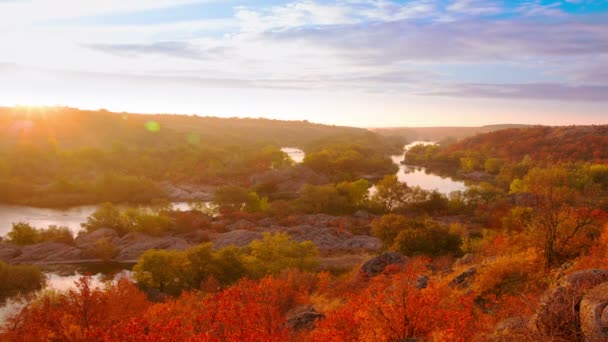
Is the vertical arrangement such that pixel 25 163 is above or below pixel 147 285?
above

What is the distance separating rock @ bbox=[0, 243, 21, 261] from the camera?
1603 inches

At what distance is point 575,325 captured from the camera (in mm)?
9391

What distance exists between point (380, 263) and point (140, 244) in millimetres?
27020

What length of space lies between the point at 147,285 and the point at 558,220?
26.4 metres

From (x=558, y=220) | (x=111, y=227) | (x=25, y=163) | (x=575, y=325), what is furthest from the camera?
(x=25, y=163)

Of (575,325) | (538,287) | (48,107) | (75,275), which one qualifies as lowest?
(75,275)

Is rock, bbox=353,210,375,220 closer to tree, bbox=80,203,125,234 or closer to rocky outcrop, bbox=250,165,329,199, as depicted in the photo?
rocky outcrop, bbox=250,165,329,199

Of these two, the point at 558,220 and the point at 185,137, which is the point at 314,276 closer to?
the point at 558,220

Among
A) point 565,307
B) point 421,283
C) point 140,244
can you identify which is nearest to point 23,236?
point 140,244

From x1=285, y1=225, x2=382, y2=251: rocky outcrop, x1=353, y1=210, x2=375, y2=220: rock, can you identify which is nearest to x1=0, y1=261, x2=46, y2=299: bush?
x1=285, y1=225, x2=382, y2=251: rocky outcrop

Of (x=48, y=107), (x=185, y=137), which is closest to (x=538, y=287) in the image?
(x=185, y=137)

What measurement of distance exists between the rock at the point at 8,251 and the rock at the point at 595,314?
4541cm

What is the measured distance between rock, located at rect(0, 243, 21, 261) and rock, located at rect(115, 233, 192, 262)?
879 centimetres

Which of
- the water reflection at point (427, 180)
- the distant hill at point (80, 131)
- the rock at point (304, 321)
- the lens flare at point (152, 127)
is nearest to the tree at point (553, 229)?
the rock at point (304, 321)
